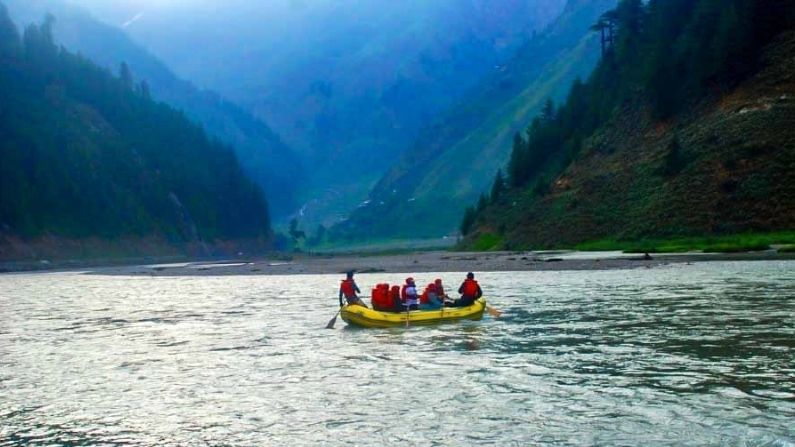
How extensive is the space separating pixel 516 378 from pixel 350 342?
1176cm

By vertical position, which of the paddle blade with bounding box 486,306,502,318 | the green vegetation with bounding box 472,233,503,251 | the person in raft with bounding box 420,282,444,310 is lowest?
the paddle blade with bounding box 486,306,502,318

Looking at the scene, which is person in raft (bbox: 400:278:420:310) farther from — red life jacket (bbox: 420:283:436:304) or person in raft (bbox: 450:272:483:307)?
person in raft (bbox: 450:272:483:307)

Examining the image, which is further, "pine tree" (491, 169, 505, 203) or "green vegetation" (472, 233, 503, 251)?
"pine tree" (491, 169, 505, 203)

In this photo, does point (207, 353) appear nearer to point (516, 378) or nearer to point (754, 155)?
point (516, 378)

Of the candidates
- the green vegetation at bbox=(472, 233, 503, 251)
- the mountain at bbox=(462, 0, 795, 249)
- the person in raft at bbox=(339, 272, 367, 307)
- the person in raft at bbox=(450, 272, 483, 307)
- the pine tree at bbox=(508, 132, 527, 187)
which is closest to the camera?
the person in raft at bbox=(339, 272, 367, 307)

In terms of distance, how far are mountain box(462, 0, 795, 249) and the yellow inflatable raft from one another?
54.5 m

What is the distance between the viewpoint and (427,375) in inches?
1091

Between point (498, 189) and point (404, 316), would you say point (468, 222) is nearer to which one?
point (498, 189)

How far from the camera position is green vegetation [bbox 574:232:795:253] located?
81125 mm

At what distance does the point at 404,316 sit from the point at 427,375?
44.7 feet

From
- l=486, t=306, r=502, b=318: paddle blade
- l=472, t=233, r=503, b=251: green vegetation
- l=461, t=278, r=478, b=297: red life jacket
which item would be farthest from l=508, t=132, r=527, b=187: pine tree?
l=461, t=278, r=478, b=297: red life jacket

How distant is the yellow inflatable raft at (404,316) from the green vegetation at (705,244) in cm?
4616

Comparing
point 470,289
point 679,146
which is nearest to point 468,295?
point 470,289

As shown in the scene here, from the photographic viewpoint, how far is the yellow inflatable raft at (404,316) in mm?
41219
